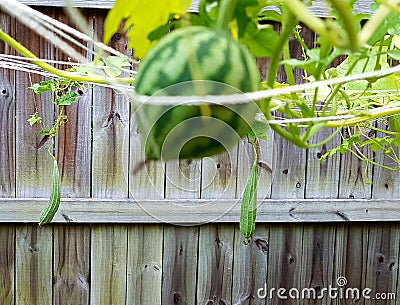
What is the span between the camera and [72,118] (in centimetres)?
154

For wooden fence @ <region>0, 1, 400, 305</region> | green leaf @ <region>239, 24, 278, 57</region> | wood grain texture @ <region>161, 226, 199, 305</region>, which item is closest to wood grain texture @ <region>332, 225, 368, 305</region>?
wooden fence @ <region>0, 1, 400, 305</region>

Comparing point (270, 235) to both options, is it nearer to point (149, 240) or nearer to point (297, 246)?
point (297, 246)

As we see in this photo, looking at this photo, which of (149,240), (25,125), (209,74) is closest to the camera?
(209,74)

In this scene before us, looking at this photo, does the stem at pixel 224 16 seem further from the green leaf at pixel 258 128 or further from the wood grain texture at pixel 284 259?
the wood grain texture at pixel 284 259

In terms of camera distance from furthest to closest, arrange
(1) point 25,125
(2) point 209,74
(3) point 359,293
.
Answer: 1. (3) point 359,293
2. (1) point 25,125
3. (2) point 209,74

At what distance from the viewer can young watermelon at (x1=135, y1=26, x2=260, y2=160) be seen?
0.68 ft

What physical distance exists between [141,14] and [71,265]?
148cm

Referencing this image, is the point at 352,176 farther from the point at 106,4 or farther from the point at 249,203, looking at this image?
the point at 249,203

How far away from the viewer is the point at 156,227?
165 cm

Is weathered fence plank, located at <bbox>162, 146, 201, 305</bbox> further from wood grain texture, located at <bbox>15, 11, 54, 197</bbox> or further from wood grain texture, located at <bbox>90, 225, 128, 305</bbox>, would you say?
wood grain texture, located at <bbox>15, 11, 54, 197</bbox>

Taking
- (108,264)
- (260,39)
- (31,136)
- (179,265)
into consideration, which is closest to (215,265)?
(179,265)

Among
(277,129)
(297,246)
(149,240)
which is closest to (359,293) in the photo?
(297,246)

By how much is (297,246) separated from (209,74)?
158 cm

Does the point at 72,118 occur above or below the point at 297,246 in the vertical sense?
above
